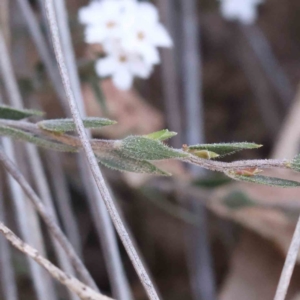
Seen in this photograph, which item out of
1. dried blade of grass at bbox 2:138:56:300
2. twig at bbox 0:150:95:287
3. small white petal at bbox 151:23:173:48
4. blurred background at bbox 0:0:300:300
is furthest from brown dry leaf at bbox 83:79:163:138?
twig at bbox 0:150:95:287

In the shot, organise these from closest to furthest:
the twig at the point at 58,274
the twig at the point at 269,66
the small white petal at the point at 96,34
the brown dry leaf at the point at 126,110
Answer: the twig at the point at 58,274 → the small white petal at the point at 96,34 → the brown dry leaf at the point at 126,110 → the twig at the point at 269,66

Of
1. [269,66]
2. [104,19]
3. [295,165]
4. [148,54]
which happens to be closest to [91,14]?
[104,19]

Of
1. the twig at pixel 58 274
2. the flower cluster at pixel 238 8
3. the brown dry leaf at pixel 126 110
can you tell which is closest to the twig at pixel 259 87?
the flower cluster at pixel 238 8

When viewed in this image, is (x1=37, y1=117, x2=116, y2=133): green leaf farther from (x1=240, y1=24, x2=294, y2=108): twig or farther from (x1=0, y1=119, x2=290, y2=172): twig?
(x1=240, y1=24, x2=294, y2=108): twig

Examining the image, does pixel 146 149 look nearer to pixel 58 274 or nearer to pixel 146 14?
pixel 58 274

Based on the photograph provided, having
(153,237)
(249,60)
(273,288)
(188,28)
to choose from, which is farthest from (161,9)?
(273,288)

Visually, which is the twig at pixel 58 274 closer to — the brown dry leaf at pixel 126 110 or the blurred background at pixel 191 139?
the blurred background at pixel 191 139
